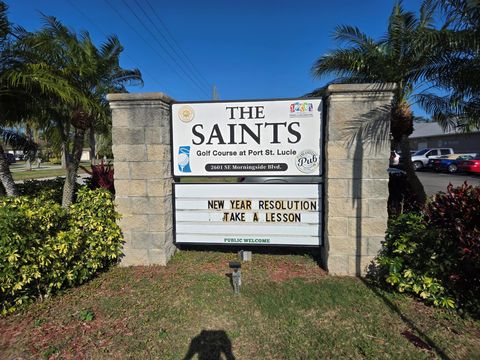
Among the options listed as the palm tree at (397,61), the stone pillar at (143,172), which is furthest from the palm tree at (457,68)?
the stone pillar at (143,172)

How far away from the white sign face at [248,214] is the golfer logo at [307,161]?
10.0 inches

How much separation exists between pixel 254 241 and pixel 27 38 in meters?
5.48

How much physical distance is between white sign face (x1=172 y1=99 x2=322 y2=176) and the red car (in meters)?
20.4

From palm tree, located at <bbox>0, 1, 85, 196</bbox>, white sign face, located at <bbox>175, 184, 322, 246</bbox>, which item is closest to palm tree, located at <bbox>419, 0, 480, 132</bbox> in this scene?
white sign face, located at <bbox>175, 184, 322, 246</bbox>

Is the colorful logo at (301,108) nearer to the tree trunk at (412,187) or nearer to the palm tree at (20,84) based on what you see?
the tree trunk at (412,187)

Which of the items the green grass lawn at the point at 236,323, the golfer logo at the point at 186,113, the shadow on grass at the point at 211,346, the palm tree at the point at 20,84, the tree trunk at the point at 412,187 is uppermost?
the palm tree at the point at 20,84

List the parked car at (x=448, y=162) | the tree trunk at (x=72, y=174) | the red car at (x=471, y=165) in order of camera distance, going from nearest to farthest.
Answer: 1. the tree trunk at (x=72, y=174)
2. the red car at (x=471, y=165)
3. the parked car at (x=448, y=162)

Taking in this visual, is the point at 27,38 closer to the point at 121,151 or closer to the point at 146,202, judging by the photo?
the point at 121,151

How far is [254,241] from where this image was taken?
4684 millimetres

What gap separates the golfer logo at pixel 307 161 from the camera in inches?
172

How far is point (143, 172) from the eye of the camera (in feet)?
14.6

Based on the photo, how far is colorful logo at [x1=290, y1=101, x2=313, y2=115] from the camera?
14.1 feet

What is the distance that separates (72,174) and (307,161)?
200 inches

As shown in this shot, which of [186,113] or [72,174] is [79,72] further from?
[186,113]
